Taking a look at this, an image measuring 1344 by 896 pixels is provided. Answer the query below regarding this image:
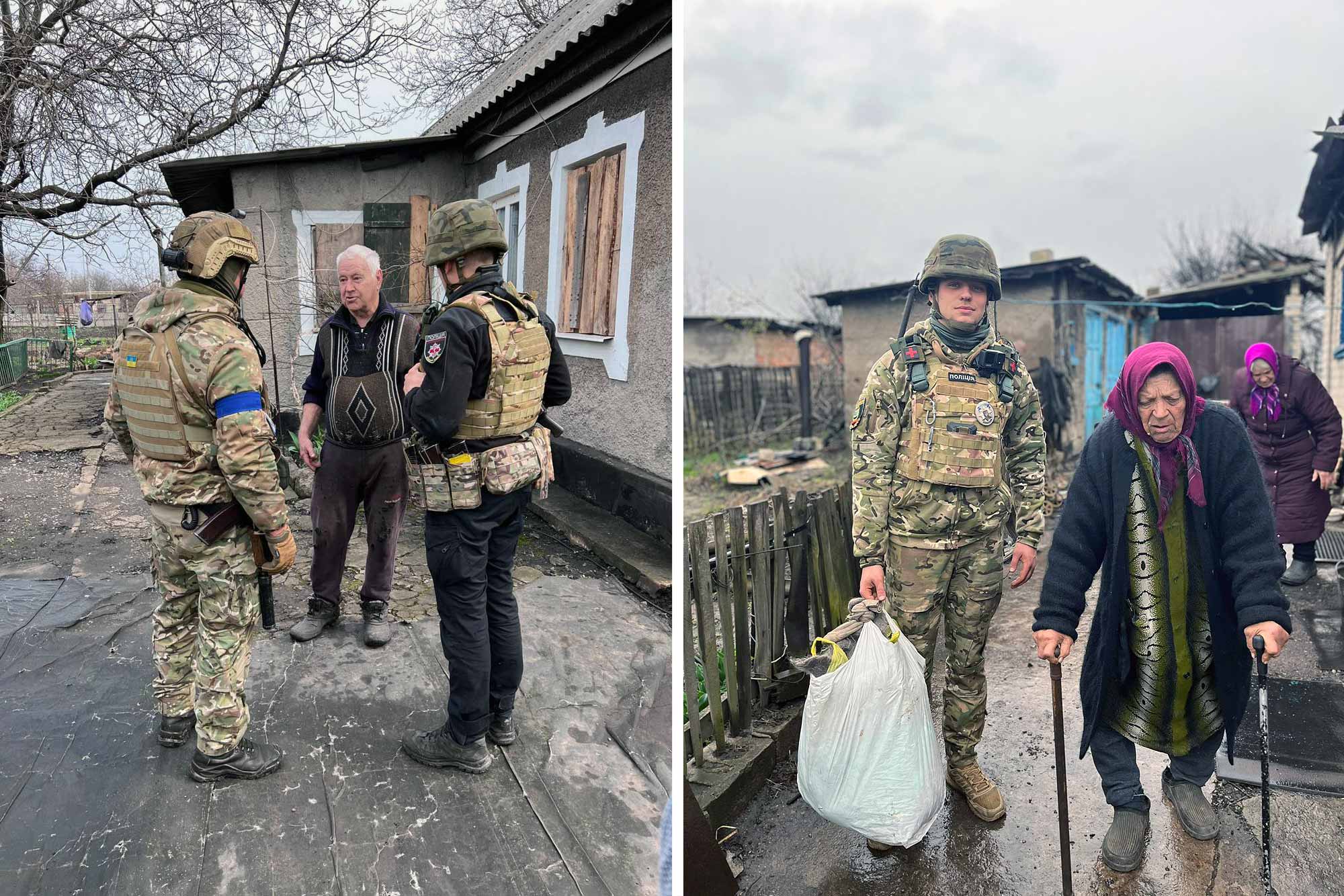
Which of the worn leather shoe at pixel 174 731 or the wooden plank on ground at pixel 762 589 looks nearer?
the worn leather shoe at pixel 174 731

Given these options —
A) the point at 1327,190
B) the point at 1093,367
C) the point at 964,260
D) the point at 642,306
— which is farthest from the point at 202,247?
the point at 1093,367

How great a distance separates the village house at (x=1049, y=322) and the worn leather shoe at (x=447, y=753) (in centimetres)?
813

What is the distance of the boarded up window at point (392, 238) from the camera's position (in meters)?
8.05

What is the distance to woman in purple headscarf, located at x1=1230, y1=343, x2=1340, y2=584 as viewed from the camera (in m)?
5.32

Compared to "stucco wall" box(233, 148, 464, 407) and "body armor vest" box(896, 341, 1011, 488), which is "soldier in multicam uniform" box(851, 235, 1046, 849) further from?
"stucco wall" box(233, 148, 464, 407)

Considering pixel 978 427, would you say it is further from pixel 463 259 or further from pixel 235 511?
pixel 235 511

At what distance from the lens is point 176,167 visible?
7875 mm

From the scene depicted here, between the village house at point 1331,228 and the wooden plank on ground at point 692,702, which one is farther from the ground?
the village house at point 1331,228

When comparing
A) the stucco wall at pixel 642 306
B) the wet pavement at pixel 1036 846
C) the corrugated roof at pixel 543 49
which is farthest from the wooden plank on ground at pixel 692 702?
the corrugated roof at pixel 543 49

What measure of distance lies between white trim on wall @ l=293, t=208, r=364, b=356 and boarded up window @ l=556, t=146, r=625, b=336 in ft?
8.98

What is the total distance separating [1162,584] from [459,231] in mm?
2625

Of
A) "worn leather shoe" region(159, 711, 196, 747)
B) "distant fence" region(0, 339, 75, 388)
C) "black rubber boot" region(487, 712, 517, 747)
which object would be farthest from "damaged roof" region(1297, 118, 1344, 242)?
"distant fence" region(0, 339, 75, 388)

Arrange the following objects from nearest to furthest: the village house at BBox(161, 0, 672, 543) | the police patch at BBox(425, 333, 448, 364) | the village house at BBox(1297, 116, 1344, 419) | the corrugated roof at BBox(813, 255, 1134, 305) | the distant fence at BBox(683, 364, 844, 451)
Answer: the police patch at BBox(425, 333, 448, 364) < the village house at BBox(161, 0, 672, 543) < the village house at BBox(1297, 116, 1344, 419) < the corrugated roof at BBox(813, 255, 1134, 305) < the distant fence at BBox(683, 364, 844, 451)

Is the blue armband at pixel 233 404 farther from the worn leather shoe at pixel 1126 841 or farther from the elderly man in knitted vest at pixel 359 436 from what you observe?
the worn leather shoe at pixel 1126 841
